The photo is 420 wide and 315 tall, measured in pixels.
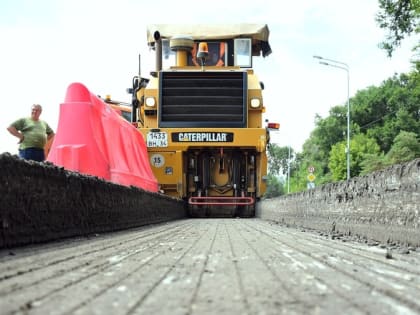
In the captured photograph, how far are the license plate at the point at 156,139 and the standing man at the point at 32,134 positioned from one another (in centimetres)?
478

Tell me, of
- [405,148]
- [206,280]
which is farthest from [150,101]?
[405,148]

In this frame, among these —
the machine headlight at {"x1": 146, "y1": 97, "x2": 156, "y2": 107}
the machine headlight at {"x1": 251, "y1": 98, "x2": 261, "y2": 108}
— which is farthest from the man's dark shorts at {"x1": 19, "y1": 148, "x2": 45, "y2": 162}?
the machine headlight at {"x1": 251, "y1": 98, "x2": 261, "y2": 108}

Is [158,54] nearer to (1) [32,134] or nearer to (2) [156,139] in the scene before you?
(2) [156,139]

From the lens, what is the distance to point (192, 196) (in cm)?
1496

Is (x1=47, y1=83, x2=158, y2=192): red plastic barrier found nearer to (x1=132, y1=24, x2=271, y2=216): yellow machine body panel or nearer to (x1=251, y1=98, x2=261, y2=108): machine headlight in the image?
(x1=132, y1=24, x2=271, y2=216): yellow machine body panel

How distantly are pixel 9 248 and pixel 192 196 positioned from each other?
1064 cm

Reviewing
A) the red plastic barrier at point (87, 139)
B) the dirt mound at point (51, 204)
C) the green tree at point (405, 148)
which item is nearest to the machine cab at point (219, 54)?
the red plastic barrier at point (87, 139)

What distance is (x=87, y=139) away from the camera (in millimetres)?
8953

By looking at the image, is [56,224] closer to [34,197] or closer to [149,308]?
[34,197]

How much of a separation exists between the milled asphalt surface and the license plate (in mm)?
9415

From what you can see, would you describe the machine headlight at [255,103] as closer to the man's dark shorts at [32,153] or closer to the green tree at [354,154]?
the man's dark shorts at [32,153]

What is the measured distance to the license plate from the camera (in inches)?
561

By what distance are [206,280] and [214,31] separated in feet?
41.8

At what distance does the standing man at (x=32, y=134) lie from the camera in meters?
9.38
